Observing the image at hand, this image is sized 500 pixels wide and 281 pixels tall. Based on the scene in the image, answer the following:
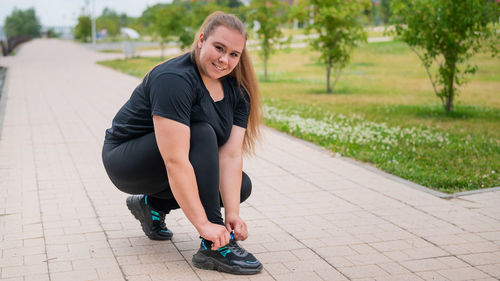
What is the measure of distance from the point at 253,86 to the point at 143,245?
1.26 metres

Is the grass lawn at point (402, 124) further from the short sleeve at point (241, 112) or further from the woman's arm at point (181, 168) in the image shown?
the woman's arm at point (181, 168)

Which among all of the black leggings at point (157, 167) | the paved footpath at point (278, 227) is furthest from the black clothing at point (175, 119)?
the paved footpath at point (278, 227)

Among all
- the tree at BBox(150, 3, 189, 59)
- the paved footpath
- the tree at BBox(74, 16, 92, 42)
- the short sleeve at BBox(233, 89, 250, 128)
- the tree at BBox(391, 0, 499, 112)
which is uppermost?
the tree at BBox(74, 16, 92, 42)

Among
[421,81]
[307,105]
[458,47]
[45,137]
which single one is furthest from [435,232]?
[421,81]

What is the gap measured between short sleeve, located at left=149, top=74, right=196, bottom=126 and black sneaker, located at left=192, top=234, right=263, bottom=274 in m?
0.76

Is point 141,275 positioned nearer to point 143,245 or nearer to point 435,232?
point 143,245

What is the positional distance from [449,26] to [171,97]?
331 inches

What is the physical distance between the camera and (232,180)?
137 inches

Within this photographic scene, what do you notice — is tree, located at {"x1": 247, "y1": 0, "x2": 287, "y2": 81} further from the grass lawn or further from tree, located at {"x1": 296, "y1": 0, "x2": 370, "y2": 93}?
tree, located at {"x1": 296, "y1": 0, "x2": 370, "y2": 93}

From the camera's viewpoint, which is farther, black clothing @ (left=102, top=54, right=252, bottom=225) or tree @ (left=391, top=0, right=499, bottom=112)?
tree @ (left=391, top=0, right=499, bottom=112)

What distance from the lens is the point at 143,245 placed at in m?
3.85

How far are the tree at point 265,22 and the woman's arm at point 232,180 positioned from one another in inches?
633

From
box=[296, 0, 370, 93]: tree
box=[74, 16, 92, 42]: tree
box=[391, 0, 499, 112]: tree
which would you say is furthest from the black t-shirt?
box=[74, 16, 92, 42]: tree

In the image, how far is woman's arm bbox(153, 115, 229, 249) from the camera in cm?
311
